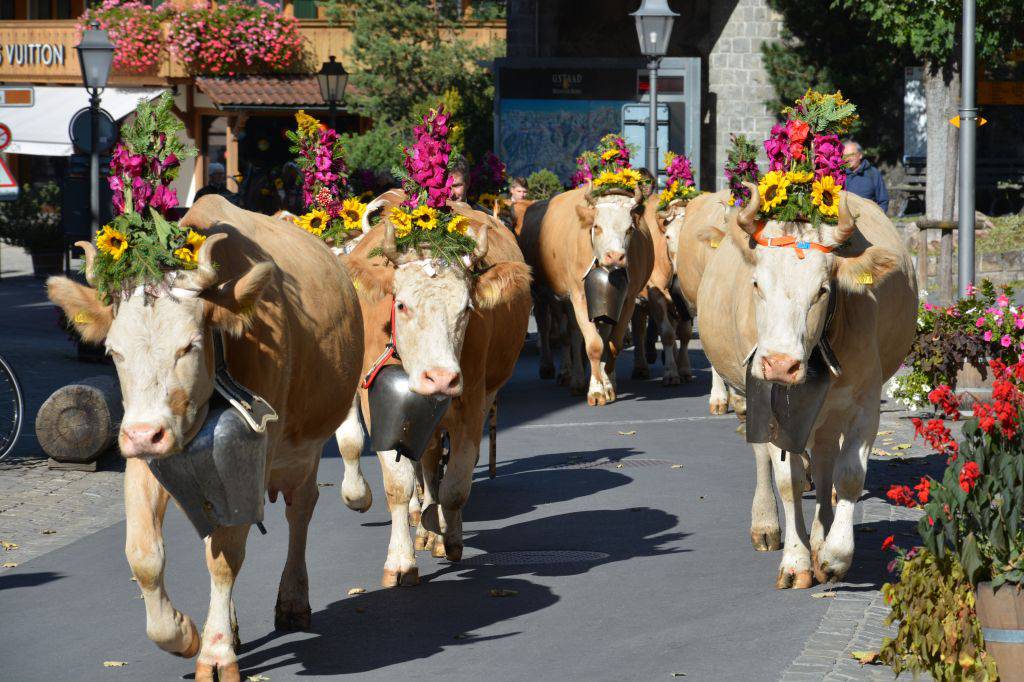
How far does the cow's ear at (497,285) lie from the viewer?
26.8 ft

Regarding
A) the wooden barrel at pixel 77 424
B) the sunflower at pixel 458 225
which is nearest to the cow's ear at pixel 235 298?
the sunflower at pixel 458 225

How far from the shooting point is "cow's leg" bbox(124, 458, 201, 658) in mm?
6164

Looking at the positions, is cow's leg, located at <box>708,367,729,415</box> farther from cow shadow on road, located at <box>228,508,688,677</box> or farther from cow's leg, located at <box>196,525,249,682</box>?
cow's leg, located at <box>196,525,249,682</box>

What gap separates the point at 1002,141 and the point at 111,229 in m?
27.6

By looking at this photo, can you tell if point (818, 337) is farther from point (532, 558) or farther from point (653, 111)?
point (653, 111)

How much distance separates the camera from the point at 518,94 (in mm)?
33062

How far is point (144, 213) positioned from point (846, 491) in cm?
377

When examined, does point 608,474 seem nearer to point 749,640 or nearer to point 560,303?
point 749,640

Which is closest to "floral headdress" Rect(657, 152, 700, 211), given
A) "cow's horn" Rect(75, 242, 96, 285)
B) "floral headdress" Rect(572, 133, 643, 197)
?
"floral headdress" Rect(572, 133, 643, 197)

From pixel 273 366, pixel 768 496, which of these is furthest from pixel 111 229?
pixel 768 496

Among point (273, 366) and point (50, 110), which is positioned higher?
point (50, 110)

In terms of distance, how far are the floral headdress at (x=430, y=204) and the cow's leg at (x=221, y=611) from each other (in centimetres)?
215

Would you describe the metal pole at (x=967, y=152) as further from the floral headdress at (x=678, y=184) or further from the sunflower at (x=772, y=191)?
the sunflower at (x=772, y=191)

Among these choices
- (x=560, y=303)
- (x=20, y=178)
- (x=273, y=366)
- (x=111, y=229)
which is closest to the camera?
(x=111, y=229)
